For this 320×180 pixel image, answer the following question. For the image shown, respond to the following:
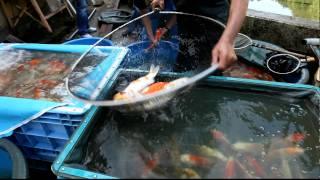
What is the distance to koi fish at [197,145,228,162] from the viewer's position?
6.94 feet

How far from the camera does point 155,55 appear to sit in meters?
3.51

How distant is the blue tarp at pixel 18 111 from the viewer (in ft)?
9.00

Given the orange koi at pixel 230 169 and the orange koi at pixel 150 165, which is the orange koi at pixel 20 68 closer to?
the orange koi at pixel 150 165

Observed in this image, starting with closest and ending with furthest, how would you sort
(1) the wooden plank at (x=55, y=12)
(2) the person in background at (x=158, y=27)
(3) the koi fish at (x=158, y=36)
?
1. (2) the person in background at (x=158, y=27)
2. (3) the koi fish at (x=158, y=36)
3. (1) the wooden plank at (x=55, y=12)

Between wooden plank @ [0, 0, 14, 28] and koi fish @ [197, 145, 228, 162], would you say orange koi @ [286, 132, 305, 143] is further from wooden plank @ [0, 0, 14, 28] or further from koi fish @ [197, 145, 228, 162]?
wooden plank @ [0, 0, 14, 28]

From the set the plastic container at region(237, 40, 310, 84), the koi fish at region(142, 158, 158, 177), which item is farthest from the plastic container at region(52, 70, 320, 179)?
the plastic container at region(237, 40, 310, 84)

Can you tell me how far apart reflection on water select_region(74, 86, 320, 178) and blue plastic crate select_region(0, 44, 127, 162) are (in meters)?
0.28

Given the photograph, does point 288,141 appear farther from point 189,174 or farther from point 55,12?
point 55,12

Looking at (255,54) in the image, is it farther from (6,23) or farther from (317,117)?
(6,23)

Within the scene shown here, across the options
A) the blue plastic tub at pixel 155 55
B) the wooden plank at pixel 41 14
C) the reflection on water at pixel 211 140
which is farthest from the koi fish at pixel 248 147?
the wooden plank at pixel 41 14

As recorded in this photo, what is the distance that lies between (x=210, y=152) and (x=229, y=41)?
0.82m

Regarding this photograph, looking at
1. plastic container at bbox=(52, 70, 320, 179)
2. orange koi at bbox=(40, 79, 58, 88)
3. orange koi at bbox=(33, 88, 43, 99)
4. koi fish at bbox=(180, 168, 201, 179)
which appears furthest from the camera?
orange koi at bbox=(40, 79, 58, 88)

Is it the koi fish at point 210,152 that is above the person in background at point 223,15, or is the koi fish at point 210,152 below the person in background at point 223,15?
below

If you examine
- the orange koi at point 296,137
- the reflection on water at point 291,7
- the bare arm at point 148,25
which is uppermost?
the bare arm at point 148,25
